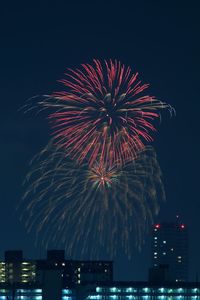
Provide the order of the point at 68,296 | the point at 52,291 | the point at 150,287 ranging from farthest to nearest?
the point at 150,287 < the point at 68,296 < the point at 52,291

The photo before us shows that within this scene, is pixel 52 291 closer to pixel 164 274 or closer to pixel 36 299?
pixel 36 299

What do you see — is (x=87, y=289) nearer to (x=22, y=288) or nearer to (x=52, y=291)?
(x=22, y=288)

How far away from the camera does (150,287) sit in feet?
633

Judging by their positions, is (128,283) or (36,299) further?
(128,283)

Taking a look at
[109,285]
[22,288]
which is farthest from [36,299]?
[109,285]

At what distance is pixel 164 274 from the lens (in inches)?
7869

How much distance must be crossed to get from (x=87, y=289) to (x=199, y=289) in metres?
24.1

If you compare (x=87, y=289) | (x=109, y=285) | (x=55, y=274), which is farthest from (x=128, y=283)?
(x=55, y=274)

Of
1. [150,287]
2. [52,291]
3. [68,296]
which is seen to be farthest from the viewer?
[150,287]

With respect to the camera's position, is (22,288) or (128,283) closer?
(22,288)

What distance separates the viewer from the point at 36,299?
17788 cm

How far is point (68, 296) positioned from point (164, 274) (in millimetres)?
31042

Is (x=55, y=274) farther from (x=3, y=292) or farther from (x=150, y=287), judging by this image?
(x=150, y=287)

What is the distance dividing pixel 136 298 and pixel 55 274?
56.5m
